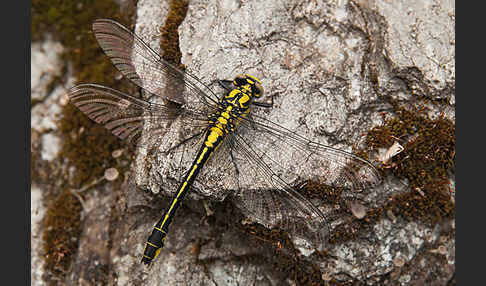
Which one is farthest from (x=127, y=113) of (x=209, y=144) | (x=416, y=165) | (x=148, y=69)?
(x=416, y=165)

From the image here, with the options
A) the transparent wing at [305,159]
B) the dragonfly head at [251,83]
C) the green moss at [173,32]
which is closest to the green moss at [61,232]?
the green moss at [173,32]

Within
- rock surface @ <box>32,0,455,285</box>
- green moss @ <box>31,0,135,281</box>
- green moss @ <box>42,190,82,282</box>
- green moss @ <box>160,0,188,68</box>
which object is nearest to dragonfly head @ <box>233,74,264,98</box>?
rock surface @ <box>32,0,455,285</box>

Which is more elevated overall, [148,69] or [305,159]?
[148,69]

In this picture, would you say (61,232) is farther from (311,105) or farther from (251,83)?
(311,105)

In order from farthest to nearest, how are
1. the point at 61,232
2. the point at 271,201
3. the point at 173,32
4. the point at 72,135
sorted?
the point at 72,135 → the point at 61,232 → the point at 173,32 → the point at 271,201

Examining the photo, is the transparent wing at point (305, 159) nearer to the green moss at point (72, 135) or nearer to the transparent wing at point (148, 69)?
the transparent wing at point (148, 69)
